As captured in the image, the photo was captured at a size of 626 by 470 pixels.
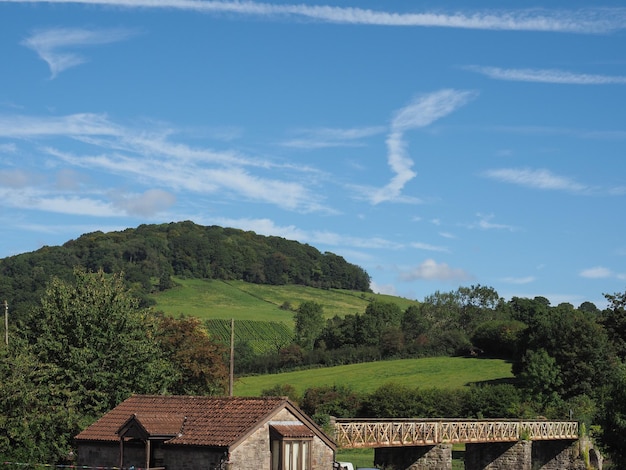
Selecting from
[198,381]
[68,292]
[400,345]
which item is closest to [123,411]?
[68,292]

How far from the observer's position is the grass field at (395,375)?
89312 mm

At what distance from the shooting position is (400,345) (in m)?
A: 110

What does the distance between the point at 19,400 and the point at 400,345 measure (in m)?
75.5

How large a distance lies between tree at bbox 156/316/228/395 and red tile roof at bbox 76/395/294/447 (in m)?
21.6

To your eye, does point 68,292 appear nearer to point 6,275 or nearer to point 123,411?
point 123,411

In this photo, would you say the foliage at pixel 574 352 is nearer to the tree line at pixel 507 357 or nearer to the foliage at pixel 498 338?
the tree line at pixel 507 357

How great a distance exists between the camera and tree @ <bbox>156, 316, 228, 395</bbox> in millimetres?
57406

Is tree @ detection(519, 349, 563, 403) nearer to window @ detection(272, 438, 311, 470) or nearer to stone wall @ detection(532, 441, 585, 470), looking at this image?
stone wall @ detection(532, 441, 585, 470)

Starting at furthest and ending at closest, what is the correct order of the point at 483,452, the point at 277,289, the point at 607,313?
the point at 277,289, the point at 607,313, the point at 483,452

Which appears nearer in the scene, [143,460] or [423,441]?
[143,460]

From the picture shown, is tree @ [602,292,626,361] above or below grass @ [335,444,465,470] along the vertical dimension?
above

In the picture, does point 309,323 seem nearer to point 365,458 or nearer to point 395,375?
point 395,375

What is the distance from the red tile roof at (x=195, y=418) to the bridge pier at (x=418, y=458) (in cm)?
1374

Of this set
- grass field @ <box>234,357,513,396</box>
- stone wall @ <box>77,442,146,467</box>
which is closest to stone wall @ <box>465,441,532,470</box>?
stone wall @ <box>77,442,146,467</box>
